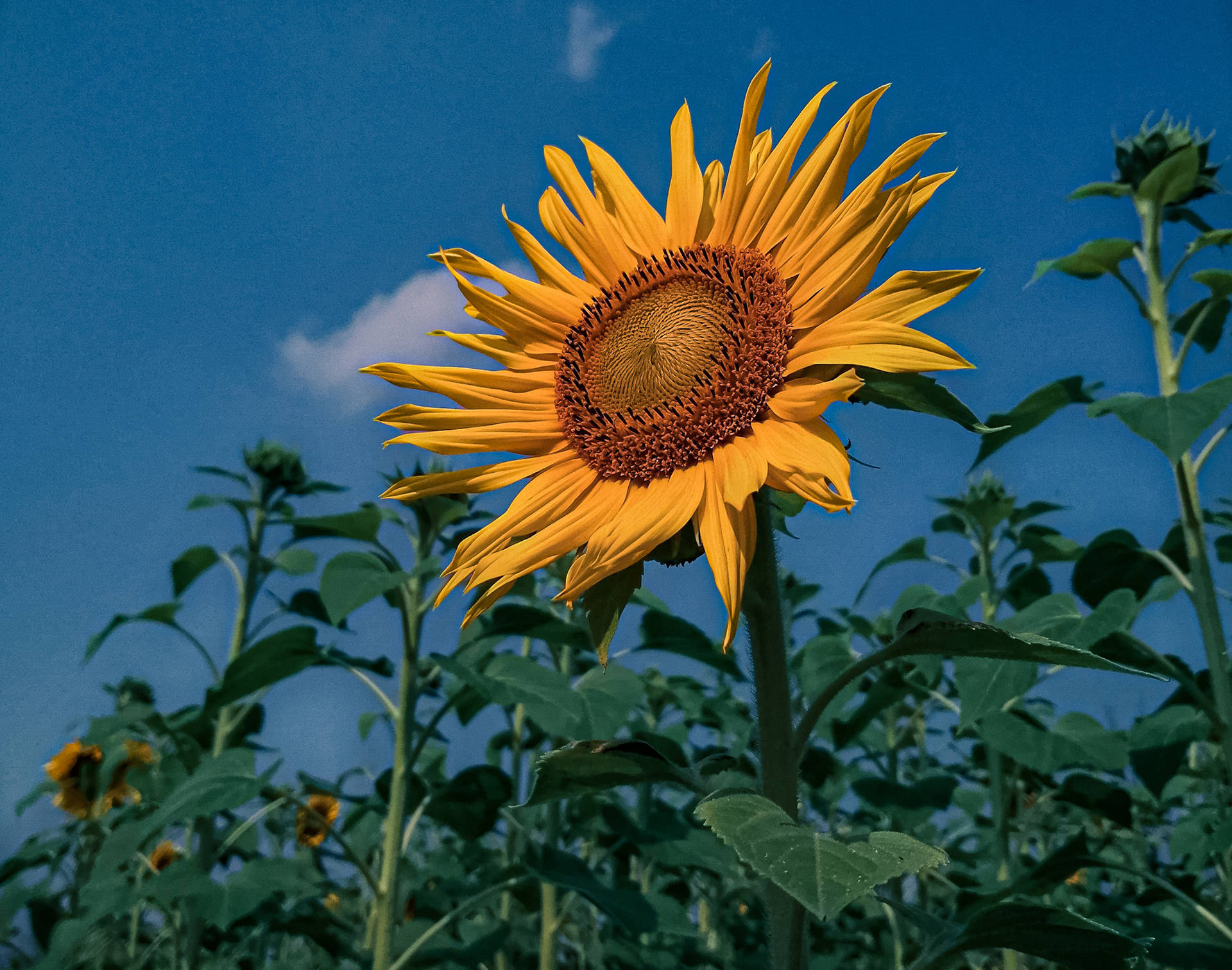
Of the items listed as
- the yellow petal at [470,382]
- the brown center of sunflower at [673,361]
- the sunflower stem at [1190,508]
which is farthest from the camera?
the sunflower stem at [1190,508]

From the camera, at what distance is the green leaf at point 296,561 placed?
13.4 ft

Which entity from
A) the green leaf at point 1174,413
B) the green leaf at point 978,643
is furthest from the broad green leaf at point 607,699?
the green leaf at point 1174,413

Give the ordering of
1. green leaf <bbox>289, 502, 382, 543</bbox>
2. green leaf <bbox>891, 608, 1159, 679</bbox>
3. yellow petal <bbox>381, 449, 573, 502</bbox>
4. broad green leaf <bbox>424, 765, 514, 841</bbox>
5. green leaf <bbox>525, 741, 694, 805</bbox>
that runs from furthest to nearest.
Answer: broad green leaf <bbox>424, 765, 514, 841</bbox>, green leaf <bbox>289, 502, 382, 543</bbox>, yellow petal <bbox>381, 449, 573, 502</bbox>, green leaf <bbox>525, 741, 694, 805</bbox>, green leaf <bbox>891, 608, 1159, 679</bbox>

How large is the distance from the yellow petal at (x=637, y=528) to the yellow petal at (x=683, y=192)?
45 cm

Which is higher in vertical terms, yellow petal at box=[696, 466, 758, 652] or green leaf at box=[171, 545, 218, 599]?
green leaf at box=[171, 545, 218, 599]

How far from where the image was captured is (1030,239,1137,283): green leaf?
2.71 m

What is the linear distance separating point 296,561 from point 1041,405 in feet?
10.1

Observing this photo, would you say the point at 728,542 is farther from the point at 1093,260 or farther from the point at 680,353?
the point at 1093,260

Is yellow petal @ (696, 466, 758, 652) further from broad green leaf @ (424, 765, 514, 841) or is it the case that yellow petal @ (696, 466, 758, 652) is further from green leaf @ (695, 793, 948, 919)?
broad green leaf @ (424, 765, 514, 841)

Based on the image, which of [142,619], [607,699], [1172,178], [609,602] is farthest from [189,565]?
[1172,178]

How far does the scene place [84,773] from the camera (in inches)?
209

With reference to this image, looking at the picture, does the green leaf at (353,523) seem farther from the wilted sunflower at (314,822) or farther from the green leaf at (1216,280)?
the wilted sunflower at (314,822)

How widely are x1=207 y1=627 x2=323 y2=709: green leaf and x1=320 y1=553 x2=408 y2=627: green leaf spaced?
0.62ft

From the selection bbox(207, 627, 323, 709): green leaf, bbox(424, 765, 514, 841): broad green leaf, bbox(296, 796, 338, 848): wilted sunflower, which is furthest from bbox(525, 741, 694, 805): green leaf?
bbox(296, 796, 338, 848): wilted sunflower
